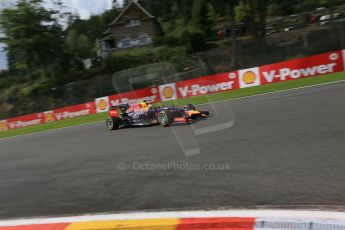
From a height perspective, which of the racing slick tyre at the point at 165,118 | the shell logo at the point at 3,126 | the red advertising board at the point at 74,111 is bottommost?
the shell logo at the point at 3,126

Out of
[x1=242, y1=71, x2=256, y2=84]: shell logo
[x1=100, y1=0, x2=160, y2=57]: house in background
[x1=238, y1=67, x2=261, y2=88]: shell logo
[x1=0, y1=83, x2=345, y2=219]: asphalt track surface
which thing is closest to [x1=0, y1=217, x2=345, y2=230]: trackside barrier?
[x1=0, y1=83, x2=345, y2=219]: asphalt track surface

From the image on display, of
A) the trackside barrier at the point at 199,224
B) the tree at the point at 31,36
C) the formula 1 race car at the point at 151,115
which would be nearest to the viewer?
the trackside barrier at the point at 199,224

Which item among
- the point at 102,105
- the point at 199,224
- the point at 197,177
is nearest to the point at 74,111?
the point at 102,105

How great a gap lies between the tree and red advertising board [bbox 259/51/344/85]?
30.7 m

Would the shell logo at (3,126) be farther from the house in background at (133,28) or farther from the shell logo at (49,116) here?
the house in background at (133,28)

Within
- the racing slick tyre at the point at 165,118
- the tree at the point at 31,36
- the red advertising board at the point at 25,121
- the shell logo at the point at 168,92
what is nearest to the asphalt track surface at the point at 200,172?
the racing slick tyre at the point at 165,118

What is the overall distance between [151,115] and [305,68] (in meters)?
11.2

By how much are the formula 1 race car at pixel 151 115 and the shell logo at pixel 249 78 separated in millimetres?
10000

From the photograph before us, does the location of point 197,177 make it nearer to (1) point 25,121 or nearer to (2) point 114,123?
(2) point 114,123

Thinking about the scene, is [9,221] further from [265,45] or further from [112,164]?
[265,45]

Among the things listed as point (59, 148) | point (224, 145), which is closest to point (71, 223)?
point (224, 145)

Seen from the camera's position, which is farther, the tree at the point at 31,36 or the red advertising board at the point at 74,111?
the tree at the point at 31,36

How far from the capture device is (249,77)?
22.9 m

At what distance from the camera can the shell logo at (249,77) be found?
897 inches
